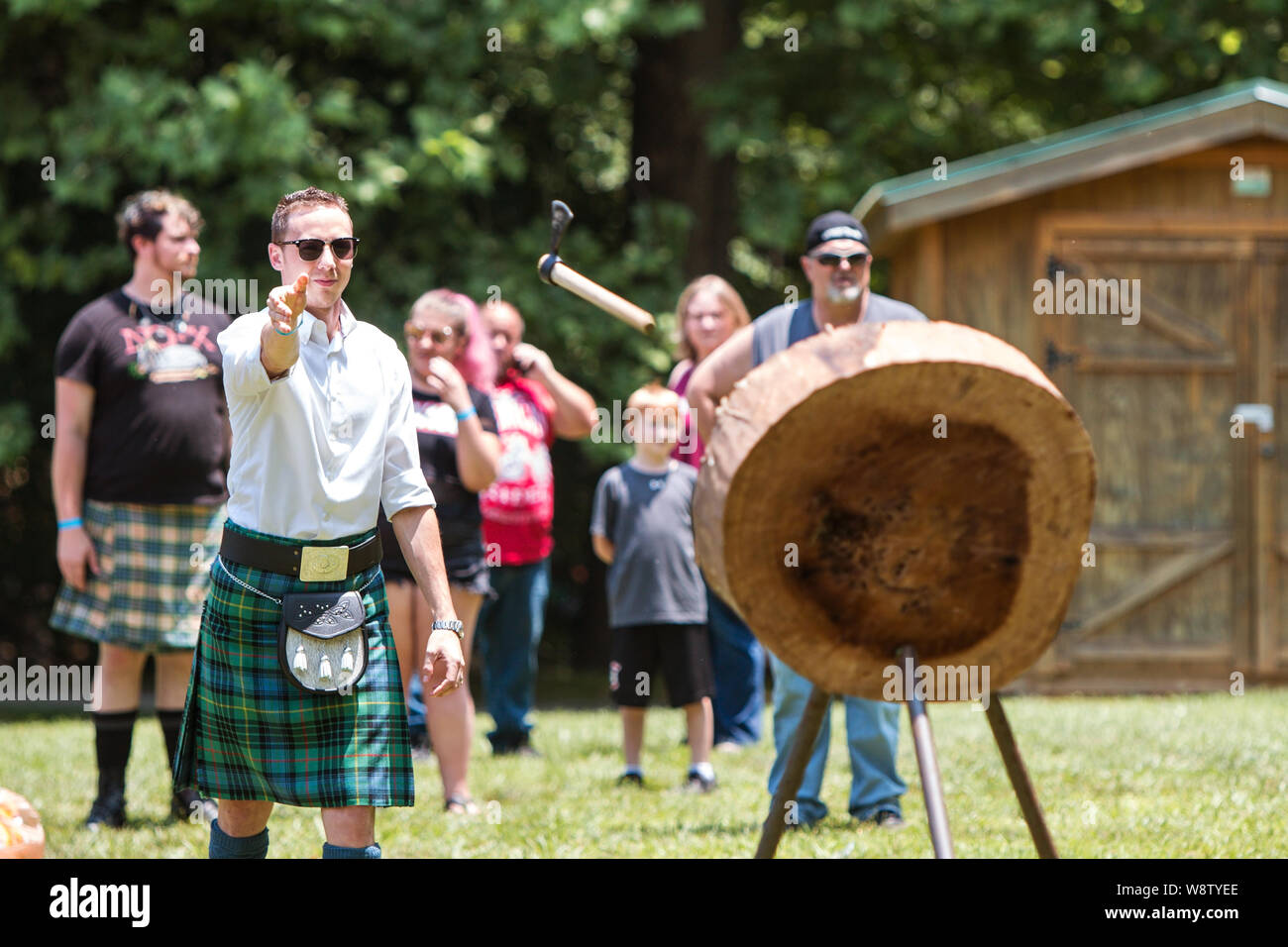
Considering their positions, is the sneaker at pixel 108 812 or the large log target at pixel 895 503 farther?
the sneaker at pixel 108 812

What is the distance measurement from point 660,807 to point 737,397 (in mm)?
2977

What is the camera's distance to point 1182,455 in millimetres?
9859

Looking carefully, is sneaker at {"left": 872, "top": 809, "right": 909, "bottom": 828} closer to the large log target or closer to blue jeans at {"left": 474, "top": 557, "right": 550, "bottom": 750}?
the large log target

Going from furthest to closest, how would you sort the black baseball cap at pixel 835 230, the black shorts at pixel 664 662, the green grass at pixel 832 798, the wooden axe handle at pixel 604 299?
the black shorts at pixel 664 662, the green grass at pixel 832 798, the black baseball cap at pixel 835 230, the wooden axe handle at pixel 604 299

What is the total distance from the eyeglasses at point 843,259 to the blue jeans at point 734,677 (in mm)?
2895

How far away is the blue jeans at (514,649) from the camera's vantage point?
24.5 feet

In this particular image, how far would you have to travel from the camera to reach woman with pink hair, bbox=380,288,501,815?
18.3 feet

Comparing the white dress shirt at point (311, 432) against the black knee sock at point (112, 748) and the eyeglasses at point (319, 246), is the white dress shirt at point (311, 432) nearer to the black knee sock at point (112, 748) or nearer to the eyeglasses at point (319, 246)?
the eyeglasses at point (319, 246)

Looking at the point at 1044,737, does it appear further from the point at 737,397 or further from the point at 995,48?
the point at 995,48

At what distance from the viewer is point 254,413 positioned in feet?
11.2

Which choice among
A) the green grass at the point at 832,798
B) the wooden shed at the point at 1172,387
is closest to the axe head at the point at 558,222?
the green grass at the point at 832,798

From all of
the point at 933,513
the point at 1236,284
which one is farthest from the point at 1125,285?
the point at 933,513
